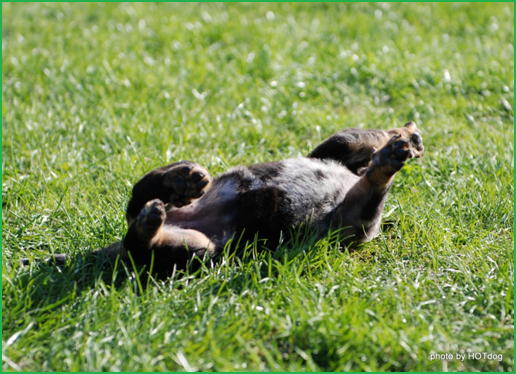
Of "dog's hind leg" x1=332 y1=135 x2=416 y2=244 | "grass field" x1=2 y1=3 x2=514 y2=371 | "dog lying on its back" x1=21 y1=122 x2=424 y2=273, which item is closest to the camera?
"grass field" x1=2 y1=3 x2=514 y2=371

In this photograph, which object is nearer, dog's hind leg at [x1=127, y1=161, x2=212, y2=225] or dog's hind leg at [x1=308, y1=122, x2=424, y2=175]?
dog's hind leg at [x1=127, y1=161, x2=212, y2=225]

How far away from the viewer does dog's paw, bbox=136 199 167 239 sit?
10.5ft

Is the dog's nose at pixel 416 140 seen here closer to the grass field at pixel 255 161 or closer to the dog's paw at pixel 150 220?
the grass field at pixel 255 161

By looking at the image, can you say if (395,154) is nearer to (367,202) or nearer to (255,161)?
(367,202)

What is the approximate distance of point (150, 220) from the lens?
320 cm

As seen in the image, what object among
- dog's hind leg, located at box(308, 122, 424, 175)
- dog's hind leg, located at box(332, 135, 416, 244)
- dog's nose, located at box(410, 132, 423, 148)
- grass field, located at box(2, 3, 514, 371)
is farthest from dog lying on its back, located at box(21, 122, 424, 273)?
dog's nose, located at box(410, 132, 423, 148)

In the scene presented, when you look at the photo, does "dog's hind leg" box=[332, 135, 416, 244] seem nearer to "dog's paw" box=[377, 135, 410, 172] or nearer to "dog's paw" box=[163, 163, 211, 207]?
"dog's paw" box=[377, 135, 410, 172]

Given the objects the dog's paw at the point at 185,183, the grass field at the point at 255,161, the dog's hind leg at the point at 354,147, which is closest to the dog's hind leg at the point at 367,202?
the grass field at the point at 255,161

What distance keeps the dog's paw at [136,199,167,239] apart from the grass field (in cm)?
29

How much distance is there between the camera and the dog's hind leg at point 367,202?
3639 millimetres

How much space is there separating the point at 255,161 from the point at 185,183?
1.55m

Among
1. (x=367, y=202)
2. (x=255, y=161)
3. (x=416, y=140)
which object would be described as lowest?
(x=255, y=161)

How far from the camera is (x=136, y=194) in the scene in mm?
3701

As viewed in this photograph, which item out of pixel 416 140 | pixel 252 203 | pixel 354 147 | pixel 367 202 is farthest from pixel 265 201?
pixel 416 140
